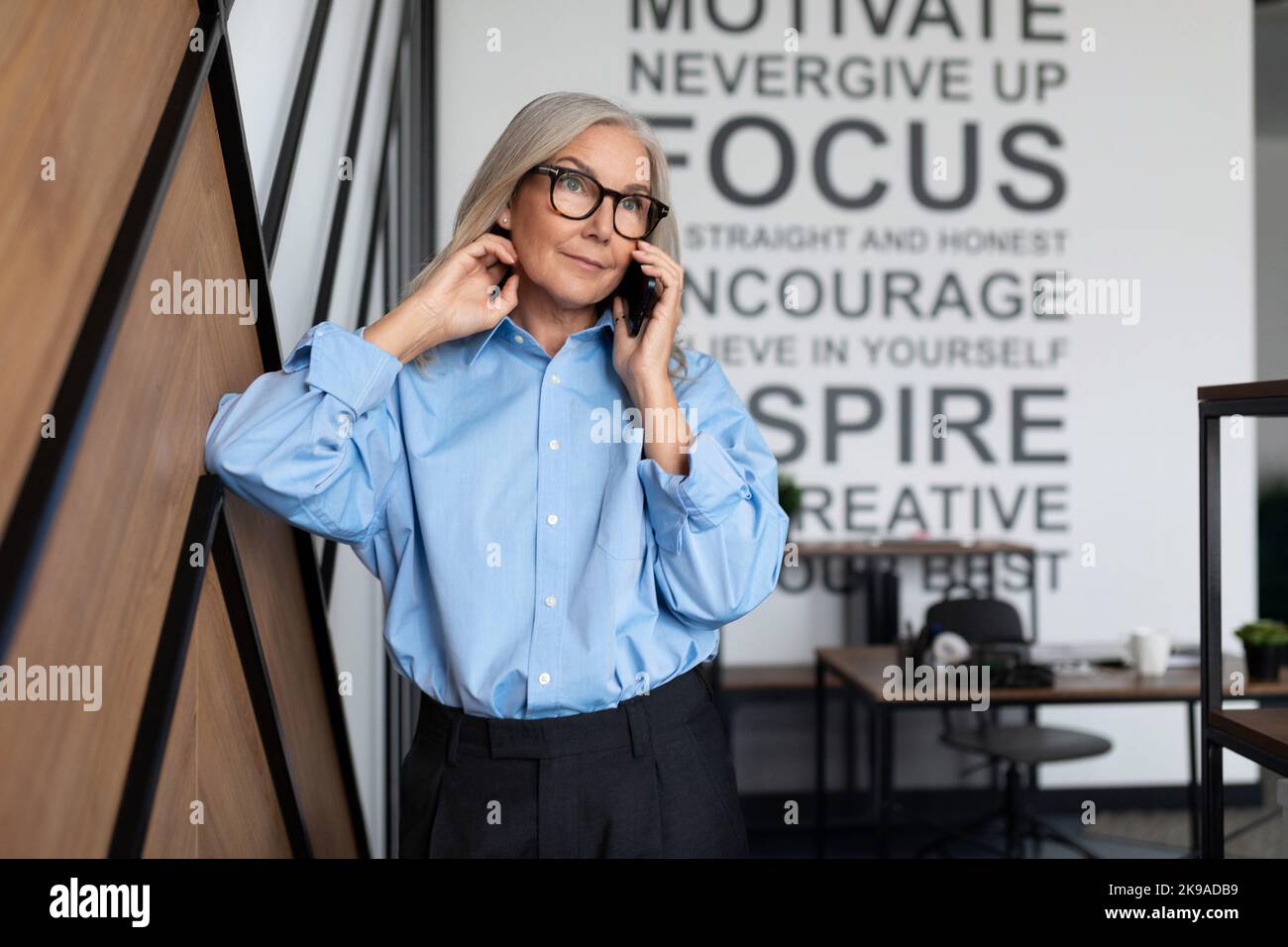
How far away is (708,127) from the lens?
427 cm

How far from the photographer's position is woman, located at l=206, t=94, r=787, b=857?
122 cm

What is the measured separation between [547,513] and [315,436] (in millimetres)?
289

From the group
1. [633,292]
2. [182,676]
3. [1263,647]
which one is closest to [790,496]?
[1263,647]

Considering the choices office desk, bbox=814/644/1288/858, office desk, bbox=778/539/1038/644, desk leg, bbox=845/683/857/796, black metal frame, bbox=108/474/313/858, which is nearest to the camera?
black metal frame, bbox=108/474/313/858

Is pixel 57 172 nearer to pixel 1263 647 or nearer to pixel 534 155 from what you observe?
pixel 534 155

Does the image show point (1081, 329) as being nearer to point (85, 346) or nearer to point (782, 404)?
point (782, 404)

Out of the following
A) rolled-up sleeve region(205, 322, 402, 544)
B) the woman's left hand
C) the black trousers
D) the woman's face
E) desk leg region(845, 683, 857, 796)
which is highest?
the woman's face

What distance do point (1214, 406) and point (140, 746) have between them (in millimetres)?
1143

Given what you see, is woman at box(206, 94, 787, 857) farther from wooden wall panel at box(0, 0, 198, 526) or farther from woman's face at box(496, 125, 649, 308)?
wooden wall panel at box(0, 0, 198, 526)

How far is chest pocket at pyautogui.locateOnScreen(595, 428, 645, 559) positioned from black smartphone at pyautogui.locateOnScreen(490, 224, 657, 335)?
0.51 feet

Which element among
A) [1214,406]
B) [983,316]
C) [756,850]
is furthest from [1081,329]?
[1214,406]

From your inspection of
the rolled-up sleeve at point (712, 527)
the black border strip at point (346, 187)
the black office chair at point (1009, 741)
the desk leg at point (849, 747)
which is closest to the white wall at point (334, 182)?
the black border strip at point (346, 187)

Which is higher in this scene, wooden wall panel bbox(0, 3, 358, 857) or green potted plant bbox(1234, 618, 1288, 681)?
wooden wall panel bbox(0, 3, 358, 857)

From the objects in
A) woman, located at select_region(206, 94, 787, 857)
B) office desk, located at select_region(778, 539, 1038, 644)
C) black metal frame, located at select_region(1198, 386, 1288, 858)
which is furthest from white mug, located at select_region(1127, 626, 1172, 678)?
woman, located at select_region(206, 94, 787, 857)
